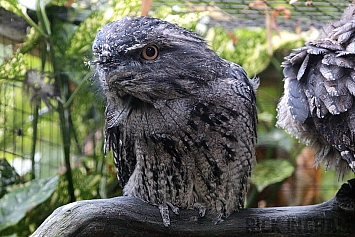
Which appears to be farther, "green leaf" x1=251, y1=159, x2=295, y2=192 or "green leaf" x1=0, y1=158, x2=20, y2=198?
"green leaf" x1=251, y1=159, x2=295, y2=192

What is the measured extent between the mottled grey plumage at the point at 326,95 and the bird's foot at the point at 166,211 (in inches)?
19.3

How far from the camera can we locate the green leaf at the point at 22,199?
2.07m

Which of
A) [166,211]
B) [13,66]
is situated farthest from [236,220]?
[13,66]

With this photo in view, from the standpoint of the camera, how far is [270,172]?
2832mm

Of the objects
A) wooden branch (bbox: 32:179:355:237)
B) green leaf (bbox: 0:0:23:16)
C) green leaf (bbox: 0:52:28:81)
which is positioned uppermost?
green leaf (bbox: 0:0:23:16)

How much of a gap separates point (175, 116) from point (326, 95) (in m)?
0.45

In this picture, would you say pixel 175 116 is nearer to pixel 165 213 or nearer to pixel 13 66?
pixel 165 213

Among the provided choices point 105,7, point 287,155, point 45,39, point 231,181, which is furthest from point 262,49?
point 231,181

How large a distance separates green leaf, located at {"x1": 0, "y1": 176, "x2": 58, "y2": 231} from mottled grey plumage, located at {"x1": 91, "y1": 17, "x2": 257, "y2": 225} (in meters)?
0.60

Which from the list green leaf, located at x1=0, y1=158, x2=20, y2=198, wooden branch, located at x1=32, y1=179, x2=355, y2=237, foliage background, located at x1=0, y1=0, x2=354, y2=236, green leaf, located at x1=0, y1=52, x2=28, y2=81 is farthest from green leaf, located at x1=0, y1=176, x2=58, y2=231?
wooden branch, located at x1=32, y1=179, x2=355, y2=237

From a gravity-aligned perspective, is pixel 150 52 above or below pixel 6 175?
above

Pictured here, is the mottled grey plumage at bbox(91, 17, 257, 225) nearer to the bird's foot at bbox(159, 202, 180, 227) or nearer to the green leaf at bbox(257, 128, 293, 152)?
the bird's foot at bbox(159, 202, 180, 227)

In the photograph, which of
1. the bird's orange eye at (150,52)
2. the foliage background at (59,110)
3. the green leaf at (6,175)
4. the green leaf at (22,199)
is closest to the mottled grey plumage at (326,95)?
the bird's orange eye at (150,52)

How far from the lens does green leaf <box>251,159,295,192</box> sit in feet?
9.11
